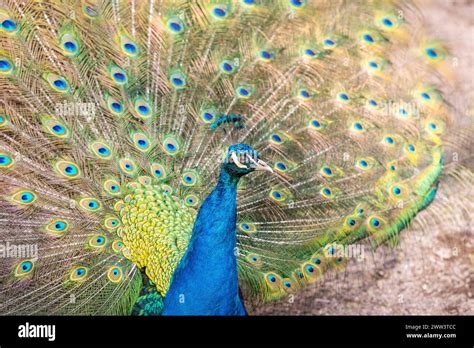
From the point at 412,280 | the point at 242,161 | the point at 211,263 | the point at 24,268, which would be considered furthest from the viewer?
the point at 412,280

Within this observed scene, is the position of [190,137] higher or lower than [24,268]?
higher

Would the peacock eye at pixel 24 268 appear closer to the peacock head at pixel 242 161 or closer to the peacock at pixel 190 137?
the peacock at pixel 190 137

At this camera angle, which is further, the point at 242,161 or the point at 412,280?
the point at 412,280

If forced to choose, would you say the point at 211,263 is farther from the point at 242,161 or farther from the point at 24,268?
the point at 24,268

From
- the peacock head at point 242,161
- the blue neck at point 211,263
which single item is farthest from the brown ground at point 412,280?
the peacock head at point 242,161

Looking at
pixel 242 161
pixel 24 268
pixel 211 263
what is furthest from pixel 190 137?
pixel 24 268

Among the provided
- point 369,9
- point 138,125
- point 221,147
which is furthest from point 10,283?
point 369,9
